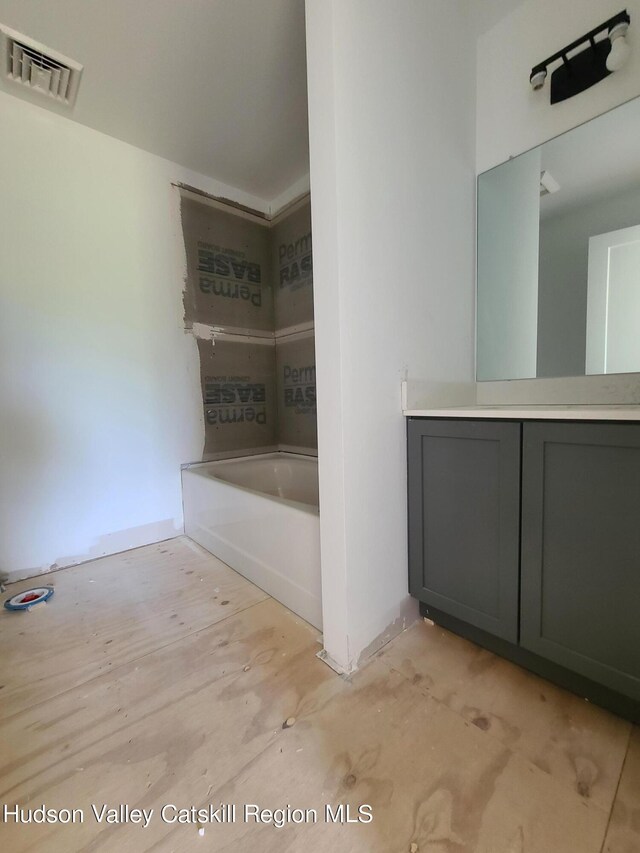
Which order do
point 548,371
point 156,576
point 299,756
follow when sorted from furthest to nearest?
point 156,576 → point 548,371 → point 299,756

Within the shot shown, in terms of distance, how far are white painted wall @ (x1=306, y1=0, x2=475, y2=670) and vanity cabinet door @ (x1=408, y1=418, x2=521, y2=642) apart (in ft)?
0.24

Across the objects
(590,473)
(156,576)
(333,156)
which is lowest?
(156,576)

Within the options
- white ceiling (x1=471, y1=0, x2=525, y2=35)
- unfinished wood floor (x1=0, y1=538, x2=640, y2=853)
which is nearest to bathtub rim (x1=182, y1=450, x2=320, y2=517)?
unfinished wood floor (x1=0, y1=538, x2=640, y2=853)

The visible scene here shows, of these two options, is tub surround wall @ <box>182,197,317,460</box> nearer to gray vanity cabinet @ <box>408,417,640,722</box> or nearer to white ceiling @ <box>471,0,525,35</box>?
white ceiling @ <box>471,0,525,35</box>

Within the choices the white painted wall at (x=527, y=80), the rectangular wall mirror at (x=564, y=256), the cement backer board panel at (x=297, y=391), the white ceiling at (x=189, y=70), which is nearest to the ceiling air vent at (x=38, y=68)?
the white ceiling at (x=189, y=70)

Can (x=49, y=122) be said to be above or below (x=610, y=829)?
above

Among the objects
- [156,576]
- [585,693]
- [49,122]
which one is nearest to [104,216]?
[49,122]

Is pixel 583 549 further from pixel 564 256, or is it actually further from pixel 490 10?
pixel 490 10

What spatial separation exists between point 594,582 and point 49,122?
303 cm

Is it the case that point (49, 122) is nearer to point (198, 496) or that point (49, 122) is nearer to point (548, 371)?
point (198, 496)

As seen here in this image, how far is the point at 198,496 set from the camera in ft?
6.95

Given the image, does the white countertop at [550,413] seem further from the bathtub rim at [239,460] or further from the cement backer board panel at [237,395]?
the cement backer board panel at [237,395]

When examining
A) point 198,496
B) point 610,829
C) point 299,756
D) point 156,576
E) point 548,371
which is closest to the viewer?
point 610,829

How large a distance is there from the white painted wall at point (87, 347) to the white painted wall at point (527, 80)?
1.77 m
